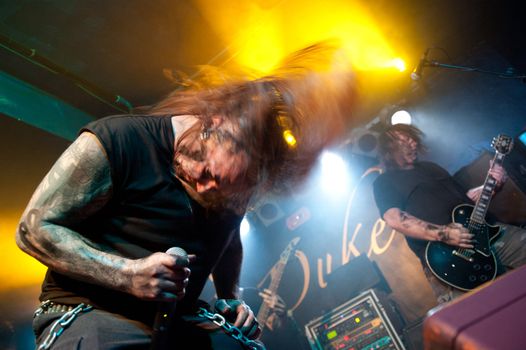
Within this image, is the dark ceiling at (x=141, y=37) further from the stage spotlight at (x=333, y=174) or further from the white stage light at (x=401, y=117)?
the stage spotlight at (x=333, y=174)

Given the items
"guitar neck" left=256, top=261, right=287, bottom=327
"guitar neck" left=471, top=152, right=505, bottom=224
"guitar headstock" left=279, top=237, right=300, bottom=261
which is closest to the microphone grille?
"guitar neck" left=471, top=152, right=505, bottom=224

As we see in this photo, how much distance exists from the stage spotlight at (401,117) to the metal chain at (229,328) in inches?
211

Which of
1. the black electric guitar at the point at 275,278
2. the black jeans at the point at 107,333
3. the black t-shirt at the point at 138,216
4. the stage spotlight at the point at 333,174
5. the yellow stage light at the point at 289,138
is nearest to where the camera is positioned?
the black jeans at the point at 107,333

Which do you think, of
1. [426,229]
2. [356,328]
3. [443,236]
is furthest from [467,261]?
[356,328]

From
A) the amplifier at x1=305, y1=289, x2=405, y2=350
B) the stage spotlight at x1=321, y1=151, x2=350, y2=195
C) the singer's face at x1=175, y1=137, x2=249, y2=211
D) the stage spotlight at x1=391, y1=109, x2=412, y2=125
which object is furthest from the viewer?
the stage spotlight at x1=321, y1=151, x2=350, y2=195

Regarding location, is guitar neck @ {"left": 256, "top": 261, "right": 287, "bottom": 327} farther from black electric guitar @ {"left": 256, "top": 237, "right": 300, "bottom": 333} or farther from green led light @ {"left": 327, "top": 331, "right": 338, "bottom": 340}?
green led light @ {"left": 327, "top": 331, "right": 338, "bottom": 340}

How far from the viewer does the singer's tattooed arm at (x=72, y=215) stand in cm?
114

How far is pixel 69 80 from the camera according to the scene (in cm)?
475

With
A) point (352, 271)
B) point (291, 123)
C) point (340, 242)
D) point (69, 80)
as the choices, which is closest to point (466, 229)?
point (352, 271)

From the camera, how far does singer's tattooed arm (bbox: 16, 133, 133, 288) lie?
3.75 ft

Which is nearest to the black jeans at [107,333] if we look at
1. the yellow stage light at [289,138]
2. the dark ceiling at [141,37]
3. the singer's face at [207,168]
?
the singer's face at [207,168]

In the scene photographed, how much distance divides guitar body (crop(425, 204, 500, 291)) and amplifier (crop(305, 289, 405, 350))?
945mm

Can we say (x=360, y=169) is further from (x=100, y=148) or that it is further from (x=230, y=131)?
(x=100, y=148)

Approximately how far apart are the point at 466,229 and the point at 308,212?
3614 mm
